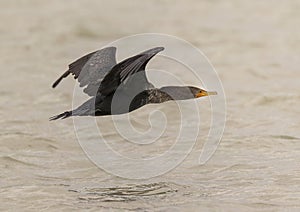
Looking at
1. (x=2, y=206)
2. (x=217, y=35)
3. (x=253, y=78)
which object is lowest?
(x=2, y=206)

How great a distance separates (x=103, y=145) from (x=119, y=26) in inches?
269

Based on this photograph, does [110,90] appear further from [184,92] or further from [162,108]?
[162,108]

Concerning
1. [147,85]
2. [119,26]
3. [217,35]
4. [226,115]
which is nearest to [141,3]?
[119,26]

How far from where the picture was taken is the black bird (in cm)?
825

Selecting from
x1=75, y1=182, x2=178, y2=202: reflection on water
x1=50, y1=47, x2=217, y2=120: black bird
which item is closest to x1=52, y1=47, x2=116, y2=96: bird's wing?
x1=50, y1=47, x2=217, y2=120: black bird

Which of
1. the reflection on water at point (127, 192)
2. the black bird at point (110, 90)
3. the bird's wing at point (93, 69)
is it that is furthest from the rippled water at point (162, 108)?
the bird's wing at point (93, 69)

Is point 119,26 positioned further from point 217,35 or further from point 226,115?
point 226,115

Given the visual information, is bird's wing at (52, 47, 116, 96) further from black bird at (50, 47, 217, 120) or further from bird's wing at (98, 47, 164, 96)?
bird's wing at (98, 47, 164, 96)

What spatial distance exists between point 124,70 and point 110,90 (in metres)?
0.69

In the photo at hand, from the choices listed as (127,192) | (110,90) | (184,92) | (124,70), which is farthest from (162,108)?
(124,70)

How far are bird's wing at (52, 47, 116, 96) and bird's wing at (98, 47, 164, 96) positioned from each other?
12 cm

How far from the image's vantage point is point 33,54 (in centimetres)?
1504

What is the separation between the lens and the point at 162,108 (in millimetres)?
12078

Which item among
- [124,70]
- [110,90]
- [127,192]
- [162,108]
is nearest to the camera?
[124,70]
